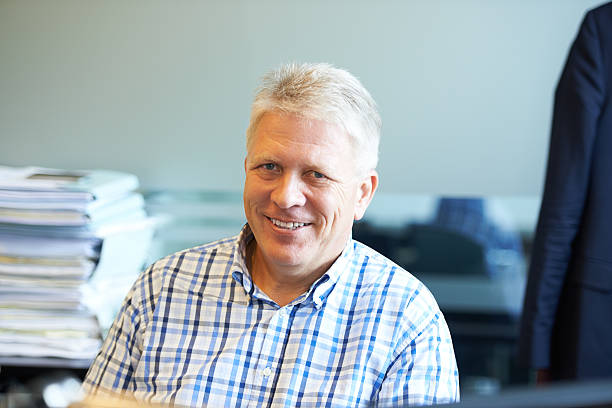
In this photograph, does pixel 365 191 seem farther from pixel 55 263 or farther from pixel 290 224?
pixel 55 263

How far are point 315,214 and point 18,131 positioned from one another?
1.26m

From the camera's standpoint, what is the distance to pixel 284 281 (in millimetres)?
1410

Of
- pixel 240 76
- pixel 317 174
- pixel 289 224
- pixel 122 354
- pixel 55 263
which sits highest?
pixel 240 76

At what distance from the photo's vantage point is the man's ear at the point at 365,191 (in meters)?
1.39

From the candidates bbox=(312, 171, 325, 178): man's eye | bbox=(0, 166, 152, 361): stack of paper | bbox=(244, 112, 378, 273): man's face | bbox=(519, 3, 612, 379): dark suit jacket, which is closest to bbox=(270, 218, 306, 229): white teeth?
bbox=(244, 112, 378, 273): man's face

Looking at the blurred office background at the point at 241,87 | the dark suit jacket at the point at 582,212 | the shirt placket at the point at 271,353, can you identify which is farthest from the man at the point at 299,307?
the blurred office background at the point at 241,87

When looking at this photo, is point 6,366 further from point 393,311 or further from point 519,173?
point 519,173

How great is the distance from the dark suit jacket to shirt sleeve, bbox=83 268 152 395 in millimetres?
1081

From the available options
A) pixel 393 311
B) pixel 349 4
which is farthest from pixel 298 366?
pixel 349 4

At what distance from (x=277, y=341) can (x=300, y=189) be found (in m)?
0.31

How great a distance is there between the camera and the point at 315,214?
133 cm

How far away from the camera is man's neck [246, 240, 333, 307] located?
4.55 ft

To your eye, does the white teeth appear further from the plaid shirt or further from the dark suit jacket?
the dark suit jacket

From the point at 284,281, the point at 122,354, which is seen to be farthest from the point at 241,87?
the point at 122,354
